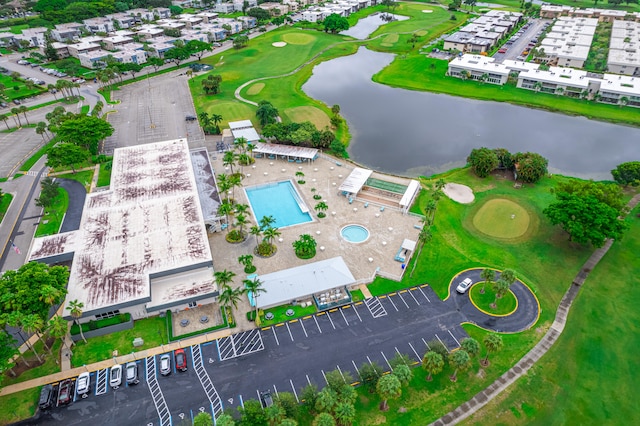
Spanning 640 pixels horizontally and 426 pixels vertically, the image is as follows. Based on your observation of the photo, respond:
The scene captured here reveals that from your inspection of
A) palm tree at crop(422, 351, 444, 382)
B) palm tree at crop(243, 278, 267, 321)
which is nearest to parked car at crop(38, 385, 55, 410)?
palm tree at crop(243, 278, 267, 321)

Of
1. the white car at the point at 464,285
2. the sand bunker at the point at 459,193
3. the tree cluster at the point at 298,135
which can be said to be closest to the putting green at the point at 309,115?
the tree cluster at the point at 298,135

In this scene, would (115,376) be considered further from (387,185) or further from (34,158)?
(34,158)

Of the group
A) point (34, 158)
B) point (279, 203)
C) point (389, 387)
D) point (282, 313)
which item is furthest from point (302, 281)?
point (34, 158)

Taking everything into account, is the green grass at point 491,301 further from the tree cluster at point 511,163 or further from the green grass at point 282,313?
the tree cluster at point 511,163

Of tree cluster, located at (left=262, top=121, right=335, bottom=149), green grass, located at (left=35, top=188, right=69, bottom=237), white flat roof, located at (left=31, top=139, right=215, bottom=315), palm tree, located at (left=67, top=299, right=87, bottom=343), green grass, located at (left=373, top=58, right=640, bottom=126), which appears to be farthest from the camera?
green grass, located at (left=373, top=58, right=640, bottom=126)

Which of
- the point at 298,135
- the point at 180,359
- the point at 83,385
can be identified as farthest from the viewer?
the point at 298,135

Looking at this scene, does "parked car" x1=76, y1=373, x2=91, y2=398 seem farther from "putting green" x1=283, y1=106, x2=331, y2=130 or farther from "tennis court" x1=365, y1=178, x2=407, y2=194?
"putting green" x1=283, y1=106, x2=331, y2=130

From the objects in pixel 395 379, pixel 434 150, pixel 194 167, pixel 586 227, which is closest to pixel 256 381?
pixel 395 379
